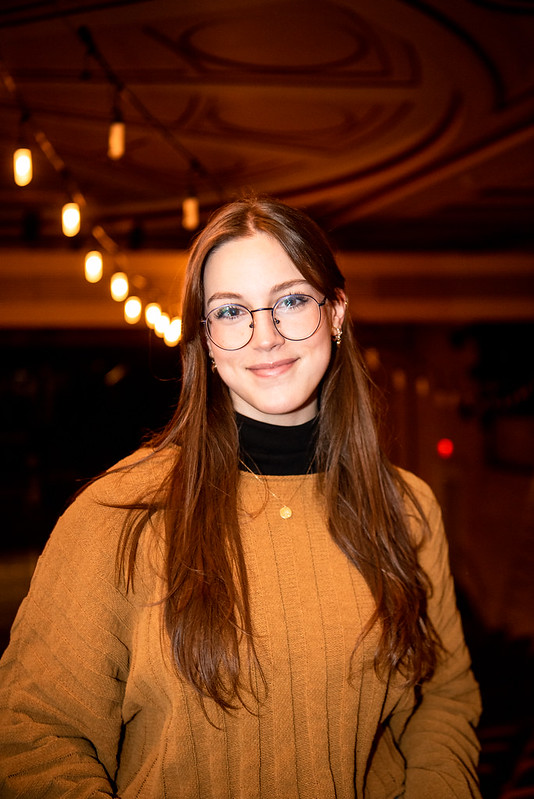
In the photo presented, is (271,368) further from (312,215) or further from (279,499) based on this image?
(312,215)

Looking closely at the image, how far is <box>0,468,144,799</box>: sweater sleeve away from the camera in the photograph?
110 centimetres

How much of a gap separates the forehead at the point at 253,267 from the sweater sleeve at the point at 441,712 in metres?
0.68

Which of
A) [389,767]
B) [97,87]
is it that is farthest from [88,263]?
[389,767]

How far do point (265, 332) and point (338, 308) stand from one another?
10.9 inches

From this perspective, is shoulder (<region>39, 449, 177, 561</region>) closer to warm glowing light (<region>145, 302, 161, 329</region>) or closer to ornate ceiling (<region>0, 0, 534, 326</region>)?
ornate ceiling (<region>0, 0, 534, 326</region>)

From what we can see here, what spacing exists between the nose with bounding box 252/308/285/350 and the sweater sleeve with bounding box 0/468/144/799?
17.7 inches

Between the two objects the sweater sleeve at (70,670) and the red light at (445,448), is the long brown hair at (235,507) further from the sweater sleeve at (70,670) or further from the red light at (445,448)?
the red light at (445,448)

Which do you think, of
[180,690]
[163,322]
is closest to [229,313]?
[180,690]

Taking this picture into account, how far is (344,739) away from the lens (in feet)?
4.27

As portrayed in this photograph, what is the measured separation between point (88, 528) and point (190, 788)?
1.72 feet

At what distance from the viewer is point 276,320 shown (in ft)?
4.49

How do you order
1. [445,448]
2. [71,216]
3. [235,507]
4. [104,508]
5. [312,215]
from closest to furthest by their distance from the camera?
[104,508]
[235,507]
[71,216]
[312,215]
[445,448]

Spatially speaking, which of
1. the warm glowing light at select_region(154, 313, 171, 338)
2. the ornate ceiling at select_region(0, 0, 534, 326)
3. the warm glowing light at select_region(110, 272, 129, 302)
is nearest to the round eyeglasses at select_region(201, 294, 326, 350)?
the ornate ceiling at select_region(0, 0, 534, 326)

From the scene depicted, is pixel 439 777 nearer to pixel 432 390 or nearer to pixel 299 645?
pixel 299 645
